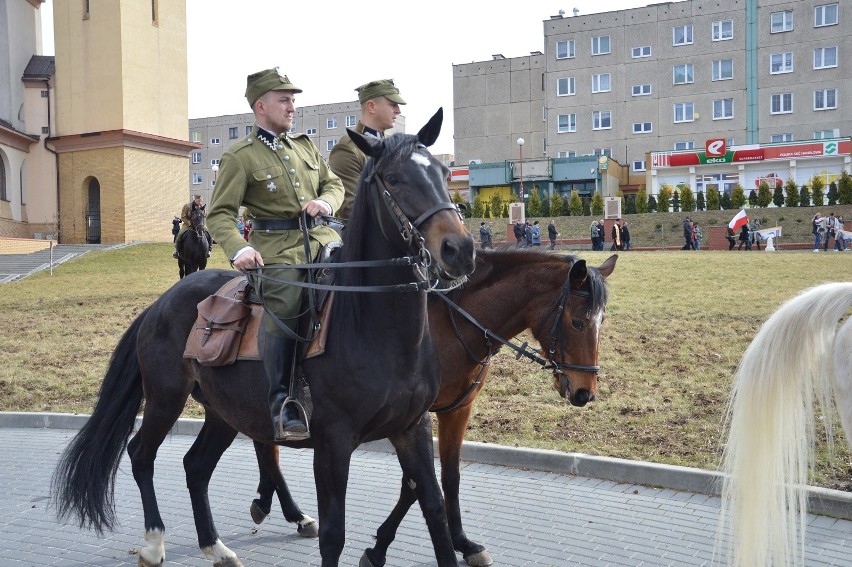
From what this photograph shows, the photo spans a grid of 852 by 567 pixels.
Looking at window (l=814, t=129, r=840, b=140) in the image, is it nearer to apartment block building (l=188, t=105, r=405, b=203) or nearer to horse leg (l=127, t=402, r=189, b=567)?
apartment block building (l=188, t=105, r=405, b=203)

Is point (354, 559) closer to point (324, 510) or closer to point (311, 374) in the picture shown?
point (324, 510)

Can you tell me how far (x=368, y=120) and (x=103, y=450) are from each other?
123 inches

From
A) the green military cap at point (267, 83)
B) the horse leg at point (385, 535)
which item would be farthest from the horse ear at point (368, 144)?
the horse leg at point (385, 535)

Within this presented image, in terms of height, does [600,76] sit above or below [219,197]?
above

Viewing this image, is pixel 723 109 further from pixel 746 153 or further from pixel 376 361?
pixel 376 361

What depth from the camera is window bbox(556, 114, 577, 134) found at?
69.2 meters

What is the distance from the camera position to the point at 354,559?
5781 mm

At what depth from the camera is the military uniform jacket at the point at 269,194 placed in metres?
5.01

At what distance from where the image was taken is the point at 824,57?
61.3m

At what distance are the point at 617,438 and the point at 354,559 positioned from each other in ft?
11.7

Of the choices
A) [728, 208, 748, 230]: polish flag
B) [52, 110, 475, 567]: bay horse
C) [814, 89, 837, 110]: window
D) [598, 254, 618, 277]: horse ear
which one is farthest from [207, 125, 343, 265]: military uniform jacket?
[814, 89, 837, 110]: window

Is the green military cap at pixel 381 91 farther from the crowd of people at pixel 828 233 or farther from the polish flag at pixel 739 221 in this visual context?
the polish flag at pixel 739 221

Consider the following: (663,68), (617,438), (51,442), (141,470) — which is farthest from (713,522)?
(663,68)

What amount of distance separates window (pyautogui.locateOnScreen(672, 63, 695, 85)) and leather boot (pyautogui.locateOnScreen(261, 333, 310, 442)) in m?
66.5
